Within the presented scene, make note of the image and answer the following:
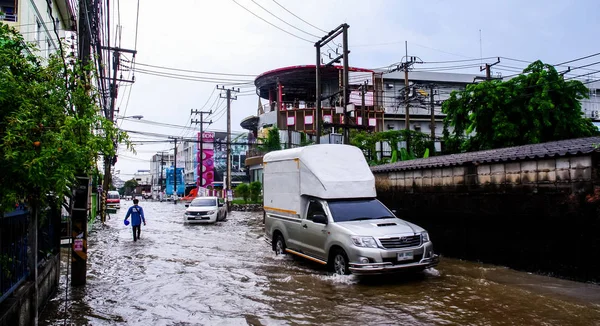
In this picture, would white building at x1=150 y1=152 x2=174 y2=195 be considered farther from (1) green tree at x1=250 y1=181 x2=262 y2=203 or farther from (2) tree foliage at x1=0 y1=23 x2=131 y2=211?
(2) tree foliage at x1=0 y1=23 x2=131 y2=211

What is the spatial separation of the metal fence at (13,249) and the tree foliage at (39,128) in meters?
1.21

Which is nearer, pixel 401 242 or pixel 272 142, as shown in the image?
pixel 401 242

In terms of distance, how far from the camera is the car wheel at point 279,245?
40.9ft

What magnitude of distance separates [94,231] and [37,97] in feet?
64.3

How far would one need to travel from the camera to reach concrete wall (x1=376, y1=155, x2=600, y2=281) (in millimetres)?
8664

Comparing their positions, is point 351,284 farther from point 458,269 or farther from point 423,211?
point 423,211

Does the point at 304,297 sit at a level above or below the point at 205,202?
below

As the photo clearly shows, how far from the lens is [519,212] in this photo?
10.1 m

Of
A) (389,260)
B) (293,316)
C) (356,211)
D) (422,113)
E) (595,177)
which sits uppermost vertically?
(422,113)

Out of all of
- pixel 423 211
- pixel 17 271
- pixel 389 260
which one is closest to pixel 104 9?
pixel 17 271

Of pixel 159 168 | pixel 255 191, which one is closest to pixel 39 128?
pixel 255 191

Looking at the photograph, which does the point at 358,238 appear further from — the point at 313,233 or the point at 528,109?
the point at 528,109

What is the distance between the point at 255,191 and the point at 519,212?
3161 centimetres

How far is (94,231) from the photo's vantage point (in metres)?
21.9
